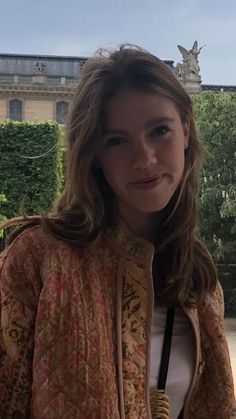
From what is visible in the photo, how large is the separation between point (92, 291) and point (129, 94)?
1.43 feet

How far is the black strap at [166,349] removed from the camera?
56.9 inches

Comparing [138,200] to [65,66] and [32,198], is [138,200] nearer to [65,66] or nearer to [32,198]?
[32,198]

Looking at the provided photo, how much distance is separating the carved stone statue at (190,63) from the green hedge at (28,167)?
23.1m

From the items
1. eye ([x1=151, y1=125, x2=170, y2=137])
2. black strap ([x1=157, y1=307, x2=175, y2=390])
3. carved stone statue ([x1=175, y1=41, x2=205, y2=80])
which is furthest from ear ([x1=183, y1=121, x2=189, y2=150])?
carved stone statue ([x1=175, y1=41, x2=205, y2=80])

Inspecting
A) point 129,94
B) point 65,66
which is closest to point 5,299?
point 129,94

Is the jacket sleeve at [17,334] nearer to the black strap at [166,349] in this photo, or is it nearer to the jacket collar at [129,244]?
the jacket collar at [129,244]

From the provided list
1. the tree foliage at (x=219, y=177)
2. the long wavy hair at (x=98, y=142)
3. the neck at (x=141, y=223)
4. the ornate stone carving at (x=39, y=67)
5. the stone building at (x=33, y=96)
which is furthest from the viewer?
the ornate stone carving at (x=39, y=67)

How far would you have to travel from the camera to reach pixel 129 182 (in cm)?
140

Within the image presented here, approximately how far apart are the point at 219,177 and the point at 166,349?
1825 cm

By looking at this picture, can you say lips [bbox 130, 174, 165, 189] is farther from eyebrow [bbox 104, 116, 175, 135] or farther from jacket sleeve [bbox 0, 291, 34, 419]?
jacket sleeve [bbox 0, 291, 34, 419]

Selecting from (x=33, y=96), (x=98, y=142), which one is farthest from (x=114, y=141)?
(x=33, y=96)

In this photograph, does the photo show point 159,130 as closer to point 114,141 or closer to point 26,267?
point 114,141

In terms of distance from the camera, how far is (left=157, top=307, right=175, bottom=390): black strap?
1446 mm

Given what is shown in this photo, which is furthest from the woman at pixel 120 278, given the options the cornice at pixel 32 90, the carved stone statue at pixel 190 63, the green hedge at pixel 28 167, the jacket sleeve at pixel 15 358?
the cornice at pixel 32 90
